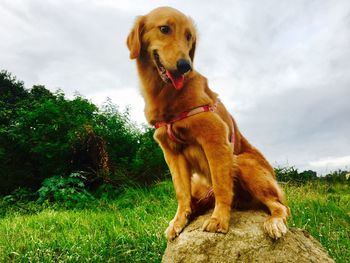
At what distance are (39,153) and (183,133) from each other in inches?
298

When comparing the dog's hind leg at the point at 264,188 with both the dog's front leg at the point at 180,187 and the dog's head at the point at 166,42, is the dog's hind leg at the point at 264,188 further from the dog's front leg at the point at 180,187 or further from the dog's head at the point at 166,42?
the dog's head at the point at 166,42

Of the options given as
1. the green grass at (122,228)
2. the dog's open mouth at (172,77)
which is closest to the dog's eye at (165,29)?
the dog's open mouth at (172,77)

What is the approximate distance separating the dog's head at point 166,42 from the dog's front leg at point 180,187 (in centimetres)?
61

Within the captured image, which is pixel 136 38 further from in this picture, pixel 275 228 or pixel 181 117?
pixel 275 228

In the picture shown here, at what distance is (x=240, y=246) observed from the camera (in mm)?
3047

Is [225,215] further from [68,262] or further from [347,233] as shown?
[347,233]

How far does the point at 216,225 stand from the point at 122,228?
3.00m

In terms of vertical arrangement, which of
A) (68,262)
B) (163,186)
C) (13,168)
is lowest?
(68,262)

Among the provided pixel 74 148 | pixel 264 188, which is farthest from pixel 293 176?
pixel 264 188

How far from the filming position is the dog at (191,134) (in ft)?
9.89

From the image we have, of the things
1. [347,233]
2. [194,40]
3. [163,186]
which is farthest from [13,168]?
[194,40]

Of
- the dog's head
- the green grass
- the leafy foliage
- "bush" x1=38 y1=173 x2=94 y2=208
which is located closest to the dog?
the dog's head

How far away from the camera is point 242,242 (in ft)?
10.0

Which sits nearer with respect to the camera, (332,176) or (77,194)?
(77,194)
